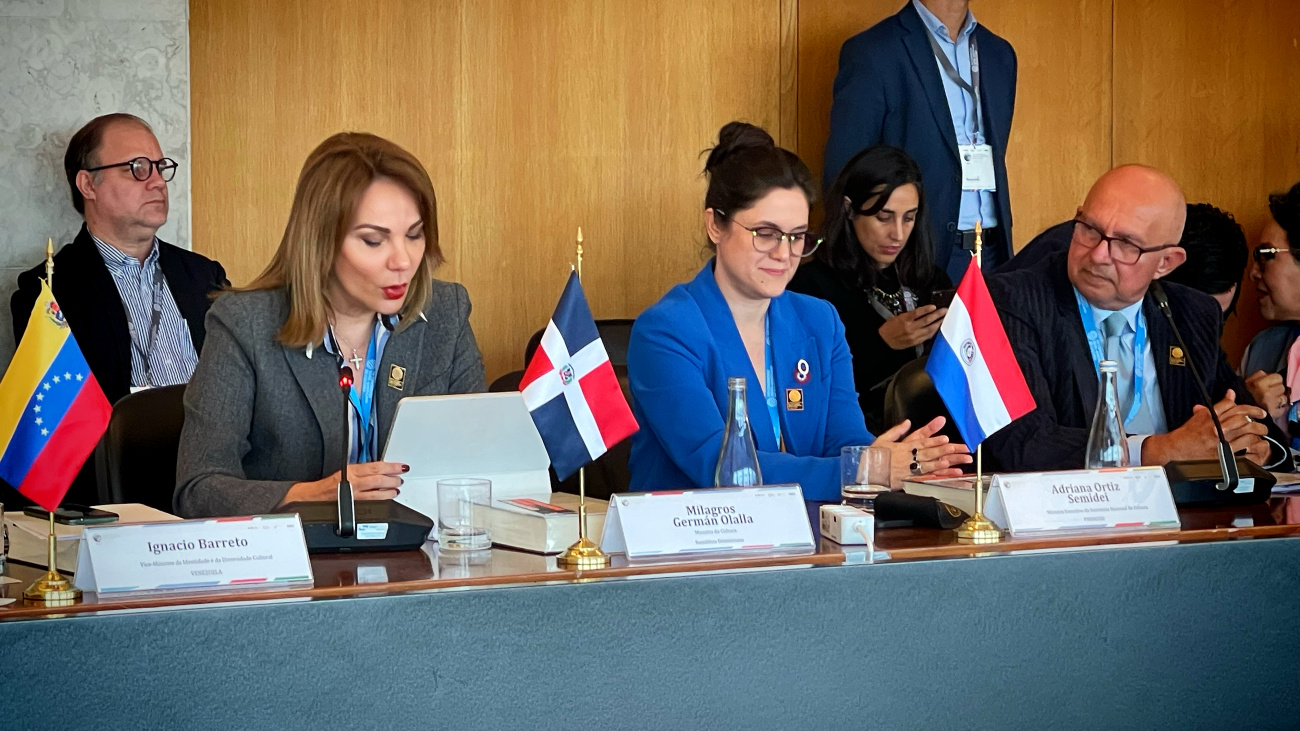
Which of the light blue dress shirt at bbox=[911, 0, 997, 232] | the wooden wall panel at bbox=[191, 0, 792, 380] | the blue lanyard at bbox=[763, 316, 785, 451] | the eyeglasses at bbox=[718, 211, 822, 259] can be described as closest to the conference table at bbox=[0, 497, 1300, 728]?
the blue lanyard at bbox=[763, 316, 785, 451]

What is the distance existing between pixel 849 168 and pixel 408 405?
2.68 metres

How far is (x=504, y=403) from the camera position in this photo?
1.99 m

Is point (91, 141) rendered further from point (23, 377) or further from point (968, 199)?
point (968, 199)

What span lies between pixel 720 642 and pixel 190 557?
610mm

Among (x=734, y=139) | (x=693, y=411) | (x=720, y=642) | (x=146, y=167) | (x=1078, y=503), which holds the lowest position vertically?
(x=720, y=642)

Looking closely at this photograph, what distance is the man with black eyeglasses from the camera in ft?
12.7

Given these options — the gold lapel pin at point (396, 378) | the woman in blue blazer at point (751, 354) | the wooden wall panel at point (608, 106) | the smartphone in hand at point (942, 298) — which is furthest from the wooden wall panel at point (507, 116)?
the gold lapel pin at point (396, 378)

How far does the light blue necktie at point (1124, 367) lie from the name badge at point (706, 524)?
55.4 inches

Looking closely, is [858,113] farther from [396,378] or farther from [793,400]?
[396,378]

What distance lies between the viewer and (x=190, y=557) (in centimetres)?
157

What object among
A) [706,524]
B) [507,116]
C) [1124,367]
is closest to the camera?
[706,524]

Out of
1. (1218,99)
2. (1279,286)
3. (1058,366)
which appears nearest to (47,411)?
(1058,366)

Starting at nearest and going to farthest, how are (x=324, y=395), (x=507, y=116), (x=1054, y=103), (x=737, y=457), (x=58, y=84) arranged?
(x=737, y=457), (x=324, y=395), (x=58, y=84), (x=507, y=116), (x=1054, y=103)

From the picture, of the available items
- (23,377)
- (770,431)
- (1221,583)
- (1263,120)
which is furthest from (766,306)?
(1263,120)
